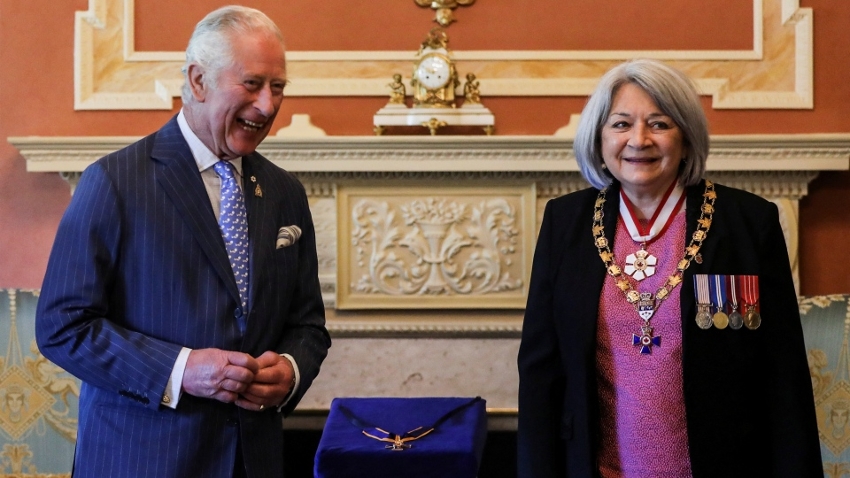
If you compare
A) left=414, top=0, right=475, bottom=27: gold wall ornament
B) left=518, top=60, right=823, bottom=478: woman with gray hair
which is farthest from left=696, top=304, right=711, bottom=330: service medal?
left=414, top=0, right=475, bottom=27: gold wall ornament

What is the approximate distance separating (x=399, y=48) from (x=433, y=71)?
250mm

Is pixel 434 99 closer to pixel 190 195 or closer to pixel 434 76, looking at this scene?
pixel 434 76

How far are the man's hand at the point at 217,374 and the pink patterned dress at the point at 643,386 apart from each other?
66 cm

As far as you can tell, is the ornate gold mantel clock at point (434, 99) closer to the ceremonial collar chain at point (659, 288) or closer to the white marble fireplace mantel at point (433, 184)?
the white marble fireplace mantel at point (433, 184)

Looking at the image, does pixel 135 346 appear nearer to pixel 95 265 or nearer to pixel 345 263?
pixel 95 265

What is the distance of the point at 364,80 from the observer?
3.87m

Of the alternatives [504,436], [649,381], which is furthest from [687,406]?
[504,436]

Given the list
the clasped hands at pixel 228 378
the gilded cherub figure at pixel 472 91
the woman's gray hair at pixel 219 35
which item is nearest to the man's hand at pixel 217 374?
the clasped hands at pixel 228 378

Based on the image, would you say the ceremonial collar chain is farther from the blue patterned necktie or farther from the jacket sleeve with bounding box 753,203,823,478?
the blue patterned necktie

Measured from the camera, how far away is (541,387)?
176 cm

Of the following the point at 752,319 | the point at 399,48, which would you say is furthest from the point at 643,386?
the point at 399,48

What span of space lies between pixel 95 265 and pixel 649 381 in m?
1.00

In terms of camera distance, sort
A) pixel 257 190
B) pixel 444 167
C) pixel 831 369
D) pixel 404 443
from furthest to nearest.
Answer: pixel 444 167
pixel 831 369
pixel 404 443
pixel 257 190

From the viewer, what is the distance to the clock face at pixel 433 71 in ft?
12.2
